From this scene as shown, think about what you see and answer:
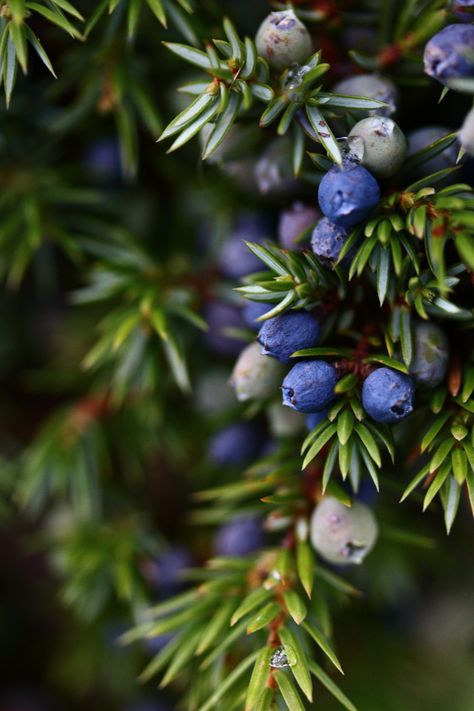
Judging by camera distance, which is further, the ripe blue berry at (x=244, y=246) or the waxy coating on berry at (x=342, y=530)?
the ripe blue berry at (x=244, y=246)

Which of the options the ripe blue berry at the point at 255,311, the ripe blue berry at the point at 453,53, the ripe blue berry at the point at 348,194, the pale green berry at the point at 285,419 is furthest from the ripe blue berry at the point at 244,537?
the ripe blue berry at the point at 453,53

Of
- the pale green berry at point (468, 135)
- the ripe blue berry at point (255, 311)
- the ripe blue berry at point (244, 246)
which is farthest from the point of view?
the ripe blue berry at point (244, 246)

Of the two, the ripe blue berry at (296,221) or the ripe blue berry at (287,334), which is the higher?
the ripe blue berry at (296,221)

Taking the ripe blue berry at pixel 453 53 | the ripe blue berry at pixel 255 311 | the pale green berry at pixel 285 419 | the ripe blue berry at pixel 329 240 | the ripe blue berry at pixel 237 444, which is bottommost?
the ripe blue berry at pixel 237 444

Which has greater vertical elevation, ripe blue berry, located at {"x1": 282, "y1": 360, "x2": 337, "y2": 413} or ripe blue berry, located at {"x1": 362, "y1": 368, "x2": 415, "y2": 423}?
ripe blue berry, located at {"x1": 282, "y1": 360, "x2": 337, "y2": 413}

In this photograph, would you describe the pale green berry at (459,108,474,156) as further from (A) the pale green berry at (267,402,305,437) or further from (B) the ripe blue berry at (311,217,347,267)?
(A) the pale green berry at (267,402,305,437)

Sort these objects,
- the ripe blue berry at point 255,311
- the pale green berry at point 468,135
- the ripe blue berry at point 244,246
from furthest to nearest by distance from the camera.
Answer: the ripe blue berry at point 244,246
the ripe blue berry at point 255,311
the pale green berry at point 468,135

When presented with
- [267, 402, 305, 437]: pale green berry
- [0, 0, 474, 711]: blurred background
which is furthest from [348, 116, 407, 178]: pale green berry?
[267, 402, 305, 437]: pale green berry

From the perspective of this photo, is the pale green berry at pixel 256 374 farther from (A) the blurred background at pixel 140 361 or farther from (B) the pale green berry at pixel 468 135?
(B) the pale green berry at pixel 468 135
